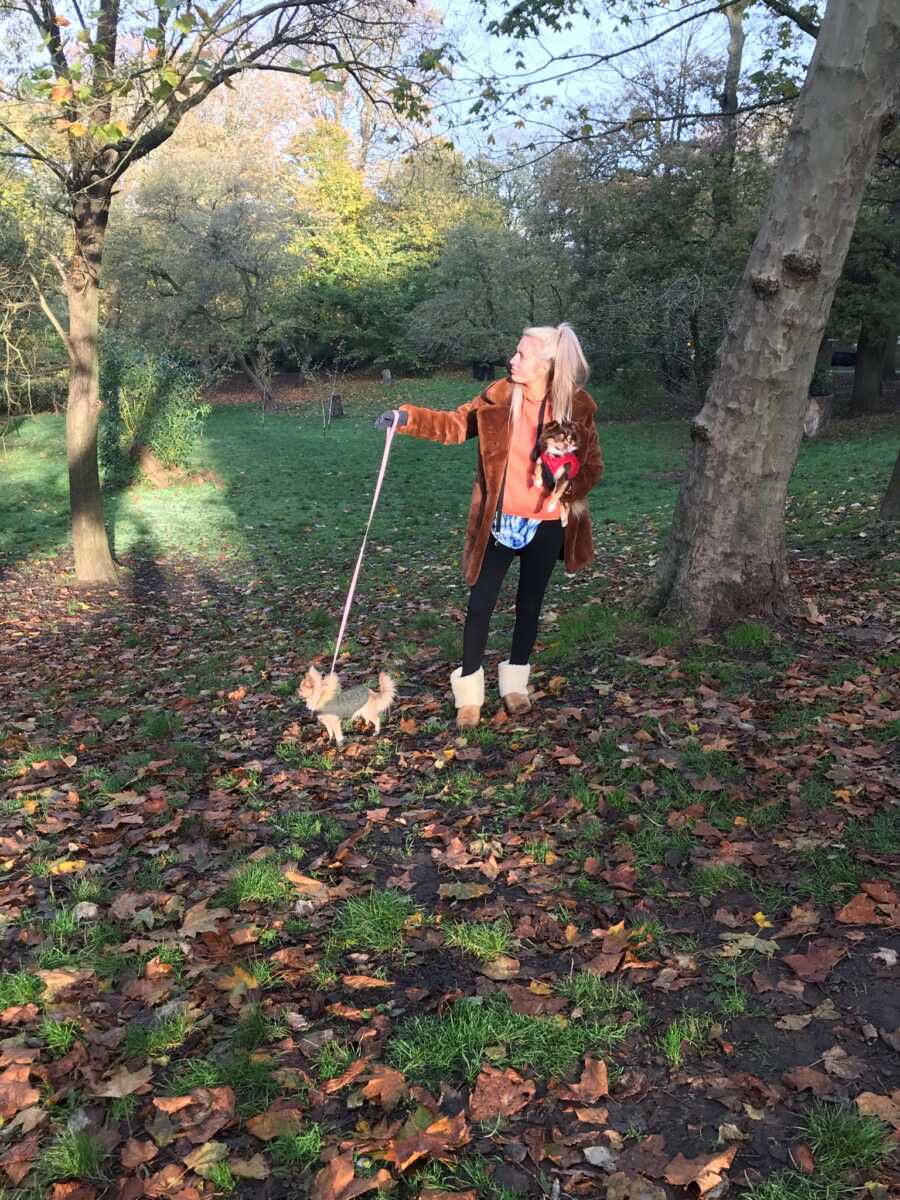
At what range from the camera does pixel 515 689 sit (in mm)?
4695

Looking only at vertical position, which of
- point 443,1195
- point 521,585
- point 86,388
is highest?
point 86,388

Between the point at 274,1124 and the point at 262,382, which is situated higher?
the point at 262,382

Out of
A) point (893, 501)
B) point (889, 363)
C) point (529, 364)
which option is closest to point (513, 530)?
point (529, 364)

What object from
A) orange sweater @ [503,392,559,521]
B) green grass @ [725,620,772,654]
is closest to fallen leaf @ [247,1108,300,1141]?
orange sweater @ [503,392,559,521]

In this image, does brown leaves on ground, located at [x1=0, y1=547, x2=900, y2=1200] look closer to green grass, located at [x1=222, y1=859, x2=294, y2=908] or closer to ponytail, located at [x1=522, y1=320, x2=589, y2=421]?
green grass, located at [x1=222, y1=859, x2=294, y2=908]

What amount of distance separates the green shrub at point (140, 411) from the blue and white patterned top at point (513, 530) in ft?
49.4

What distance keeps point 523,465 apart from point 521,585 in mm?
688

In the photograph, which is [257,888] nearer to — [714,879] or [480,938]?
[480,938]

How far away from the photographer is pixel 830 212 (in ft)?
14.5

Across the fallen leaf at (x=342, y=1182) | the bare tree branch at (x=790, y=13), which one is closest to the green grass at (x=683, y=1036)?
the fallen leaf at (x=342, y=1182)

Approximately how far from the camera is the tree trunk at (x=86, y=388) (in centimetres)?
941

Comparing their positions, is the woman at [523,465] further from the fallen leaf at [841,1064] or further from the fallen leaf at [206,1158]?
the fallen leaf at [206,1158]

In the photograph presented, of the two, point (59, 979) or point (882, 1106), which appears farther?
point (59, 979)

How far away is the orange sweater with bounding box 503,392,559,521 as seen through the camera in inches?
164
